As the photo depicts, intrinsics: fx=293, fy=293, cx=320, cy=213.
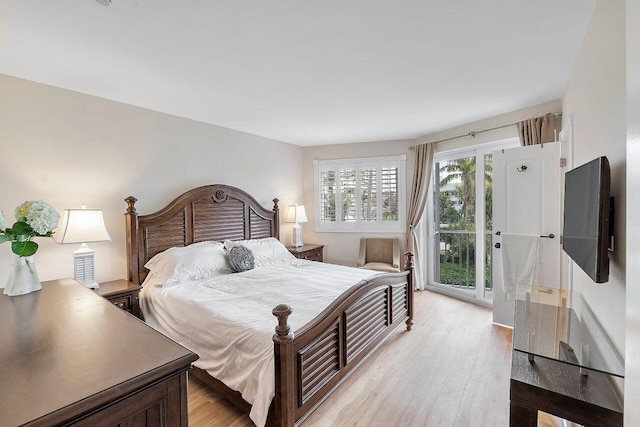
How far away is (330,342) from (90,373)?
1.56 meters

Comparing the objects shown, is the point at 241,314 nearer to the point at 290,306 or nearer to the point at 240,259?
the point at 290,306

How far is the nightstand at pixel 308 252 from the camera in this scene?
4.44 m

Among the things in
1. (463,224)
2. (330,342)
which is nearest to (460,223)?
(463,224)

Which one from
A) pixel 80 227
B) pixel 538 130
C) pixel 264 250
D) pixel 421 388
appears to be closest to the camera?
pixel 421 388

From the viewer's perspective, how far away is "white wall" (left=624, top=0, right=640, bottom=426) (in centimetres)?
58

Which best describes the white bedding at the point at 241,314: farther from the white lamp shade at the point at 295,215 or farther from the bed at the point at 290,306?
the white lamp shade at the point at 295,215

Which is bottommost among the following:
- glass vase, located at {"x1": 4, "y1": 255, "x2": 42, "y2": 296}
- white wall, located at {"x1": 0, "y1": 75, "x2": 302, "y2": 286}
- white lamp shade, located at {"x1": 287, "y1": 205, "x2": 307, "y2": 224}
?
glass vase, located at {"x1": 4, "y1": 255, "x2": 42, "y2": 296}

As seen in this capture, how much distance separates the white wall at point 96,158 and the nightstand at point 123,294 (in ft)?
1.01

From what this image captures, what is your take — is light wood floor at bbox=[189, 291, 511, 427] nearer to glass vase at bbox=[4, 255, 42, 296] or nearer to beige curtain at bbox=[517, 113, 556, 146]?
glass vase at bbox=[4, 255, 42, 296]

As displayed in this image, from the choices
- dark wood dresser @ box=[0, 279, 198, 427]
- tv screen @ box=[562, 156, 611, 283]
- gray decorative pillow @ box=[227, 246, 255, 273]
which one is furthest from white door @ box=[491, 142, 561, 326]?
dark wood dresser @ box=[0, 279, 198, 427]

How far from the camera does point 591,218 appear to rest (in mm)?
1341

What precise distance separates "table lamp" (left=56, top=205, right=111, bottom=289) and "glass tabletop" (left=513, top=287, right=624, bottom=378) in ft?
10.1

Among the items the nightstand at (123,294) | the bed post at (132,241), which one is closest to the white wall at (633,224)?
the nightstand at (123,294)

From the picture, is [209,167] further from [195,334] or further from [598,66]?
[598,66]
